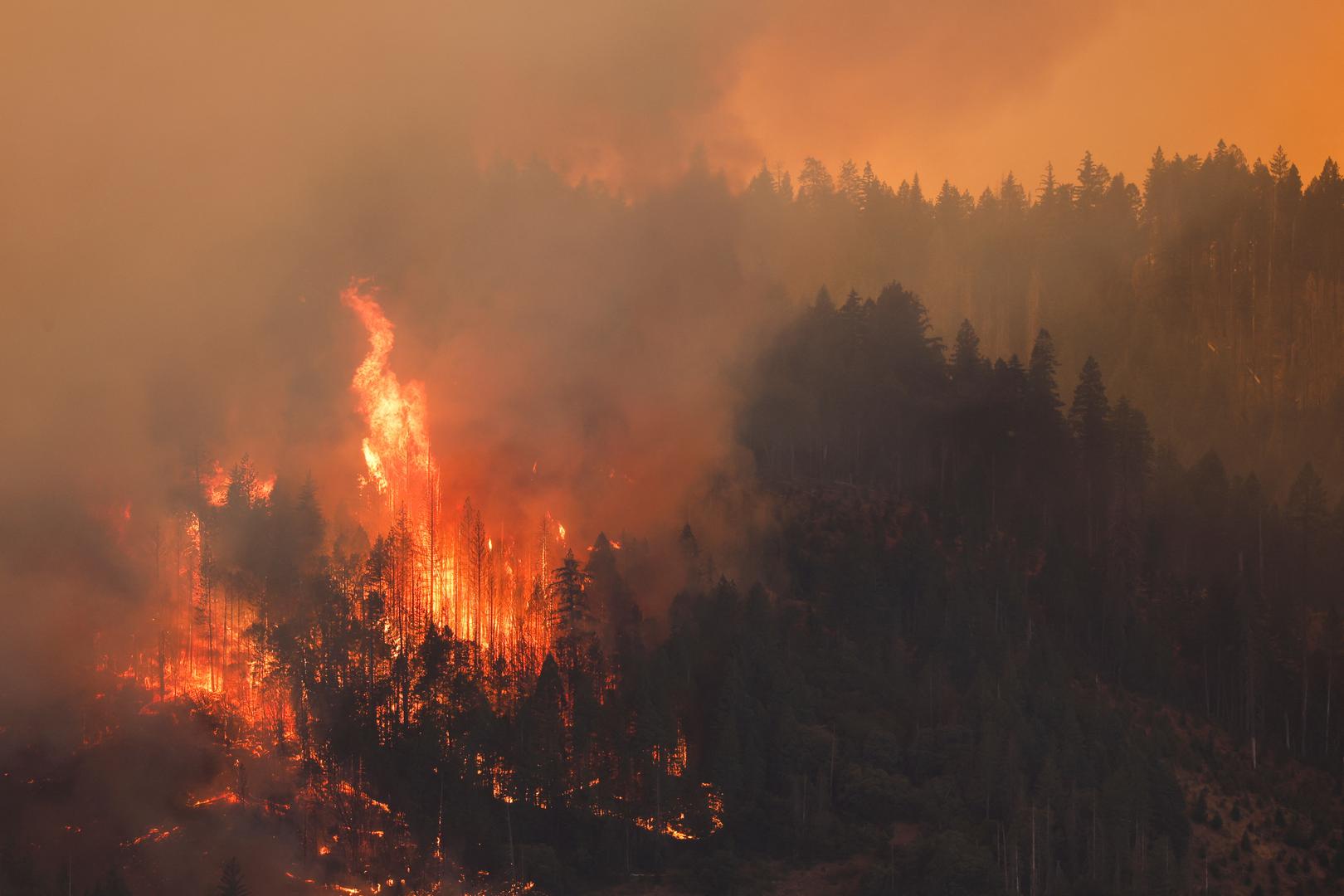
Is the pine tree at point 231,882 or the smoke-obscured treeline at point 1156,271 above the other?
the smoke-obscured treeline at point 1156,271

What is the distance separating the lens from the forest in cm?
9238

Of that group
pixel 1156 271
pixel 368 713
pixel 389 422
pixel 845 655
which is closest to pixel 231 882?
pixel 368 713

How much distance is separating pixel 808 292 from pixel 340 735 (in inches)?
3723

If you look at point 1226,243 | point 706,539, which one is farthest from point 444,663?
point 1226,243

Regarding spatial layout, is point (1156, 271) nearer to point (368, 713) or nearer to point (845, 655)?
point (845, 655)

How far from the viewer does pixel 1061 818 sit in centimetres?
9156

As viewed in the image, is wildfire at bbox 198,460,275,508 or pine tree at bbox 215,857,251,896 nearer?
pine tree at bbox 215,857,251,896

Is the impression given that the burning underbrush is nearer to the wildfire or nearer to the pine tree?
the wildfire

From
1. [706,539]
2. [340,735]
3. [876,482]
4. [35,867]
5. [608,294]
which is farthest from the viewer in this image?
[608,294]

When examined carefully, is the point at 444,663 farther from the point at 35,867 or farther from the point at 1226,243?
the point at 1226,243

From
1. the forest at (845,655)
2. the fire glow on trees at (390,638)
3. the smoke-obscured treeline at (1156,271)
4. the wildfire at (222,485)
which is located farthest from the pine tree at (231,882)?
the smoke-obscured treeline at (1156,271)

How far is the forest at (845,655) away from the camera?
92.4m

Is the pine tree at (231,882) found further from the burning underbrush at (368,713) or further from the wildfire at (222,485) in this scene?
the wildfire at (222,485)

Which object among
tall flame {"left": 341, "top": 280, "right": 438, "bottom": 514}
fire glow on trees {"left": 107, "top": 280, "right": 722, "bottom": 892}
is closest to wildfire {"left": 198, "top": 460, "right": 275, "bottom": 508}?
fire glow on trees {"left": 107, "top": 280, "right": 722, "bottom": 892}
